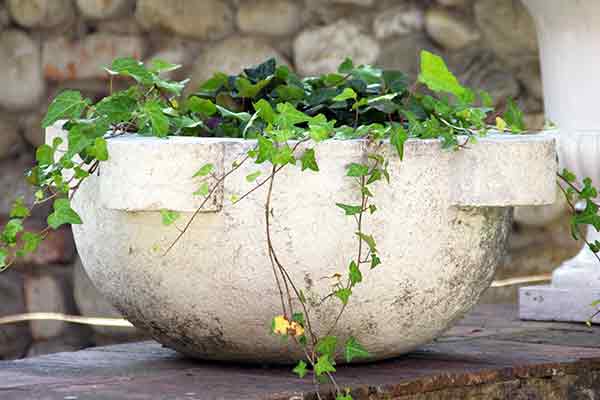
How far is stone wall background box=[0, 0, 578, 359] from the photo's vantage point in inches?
129

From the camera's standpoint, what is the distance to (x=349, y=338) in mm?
1768

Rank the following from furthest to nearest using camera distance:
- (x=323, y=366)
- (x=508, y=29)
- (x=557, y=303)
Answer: (x=508, y=29)
(x=557, y=303)
(x=323, y=366)

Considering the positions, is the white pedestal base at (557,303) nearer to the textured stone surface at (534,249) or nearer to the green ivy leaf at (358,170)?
the textured stone surface at (534,249)

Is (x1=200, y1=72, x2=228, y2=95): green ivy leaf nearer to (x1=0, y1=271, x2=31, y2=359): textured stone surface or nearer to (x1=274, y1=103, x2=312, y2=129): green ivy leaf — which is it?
(x1=274, y1=103, x2=312, y2=129): green ivy leaf

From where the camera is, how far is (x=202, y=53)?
3.37 meters

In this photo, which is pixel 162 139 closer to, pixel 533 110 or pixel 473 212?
pixel 473 212

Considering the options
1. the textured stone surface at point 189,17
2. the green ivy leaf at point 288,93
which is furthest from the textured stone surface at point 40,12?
the green ivy leaf at point 288,93

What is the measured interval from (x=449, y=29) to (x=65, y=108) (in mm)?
1760

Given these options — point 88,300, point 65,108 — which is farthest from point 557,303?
point 88,300

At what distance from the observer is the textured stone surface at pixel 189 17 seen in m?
3.36

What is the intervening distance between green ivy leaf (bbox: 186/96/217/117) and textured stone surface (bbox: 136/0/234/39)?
1.59 m

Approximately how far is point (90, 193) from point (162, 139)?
188mm

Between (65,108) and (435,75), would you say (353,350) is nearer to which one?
(435,75)

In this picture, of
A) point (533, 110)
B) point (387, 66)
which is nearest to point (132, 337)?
point (387, 66)
